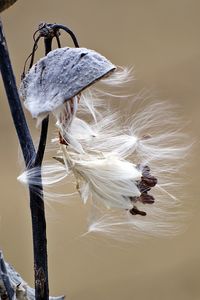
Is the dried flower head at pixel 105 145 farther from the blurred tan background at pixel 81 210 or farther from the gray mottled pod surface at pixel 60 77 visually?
the blurred tan background at pixel 81 210

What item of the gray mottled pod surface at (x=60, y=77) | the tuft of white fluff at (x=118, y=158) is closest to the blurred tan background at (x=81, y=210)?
the tuft of white fluff at (x=118, y=158)

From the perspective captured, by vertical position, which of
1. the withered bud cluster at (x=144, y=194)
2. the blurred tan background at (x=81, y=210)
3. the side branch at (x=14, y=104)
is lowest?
the blurred tan background at (x=81, y=210)

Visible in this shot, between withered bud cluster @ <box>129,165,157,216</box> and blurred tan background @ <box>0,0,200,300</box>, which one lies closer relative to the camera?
withered bud cluster @ <box>129,165,157,216</box>

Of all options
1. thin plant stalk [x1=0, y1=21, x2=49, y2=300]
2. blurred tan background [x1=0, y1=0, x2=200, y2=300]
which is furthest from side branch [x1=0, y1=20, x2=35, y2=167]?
blurred tan background [x1=0, y1=0, x2=200, y2=300]

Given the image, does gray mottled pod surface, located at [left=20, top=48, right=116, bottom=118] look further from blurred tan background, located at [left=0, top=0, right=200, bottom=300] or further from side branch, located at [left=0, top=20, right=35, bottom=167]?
blurred tan background, located at [left=0, top=0, right=200, bottom=300]

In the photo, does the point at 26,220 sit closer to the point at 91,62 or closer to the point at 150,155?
the point at 150,155

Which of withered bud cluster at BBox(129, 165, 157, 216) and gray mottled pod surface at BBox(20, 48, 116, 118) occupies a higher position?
gray mottled pod surface at BBox(20, 48, 116, 118)
